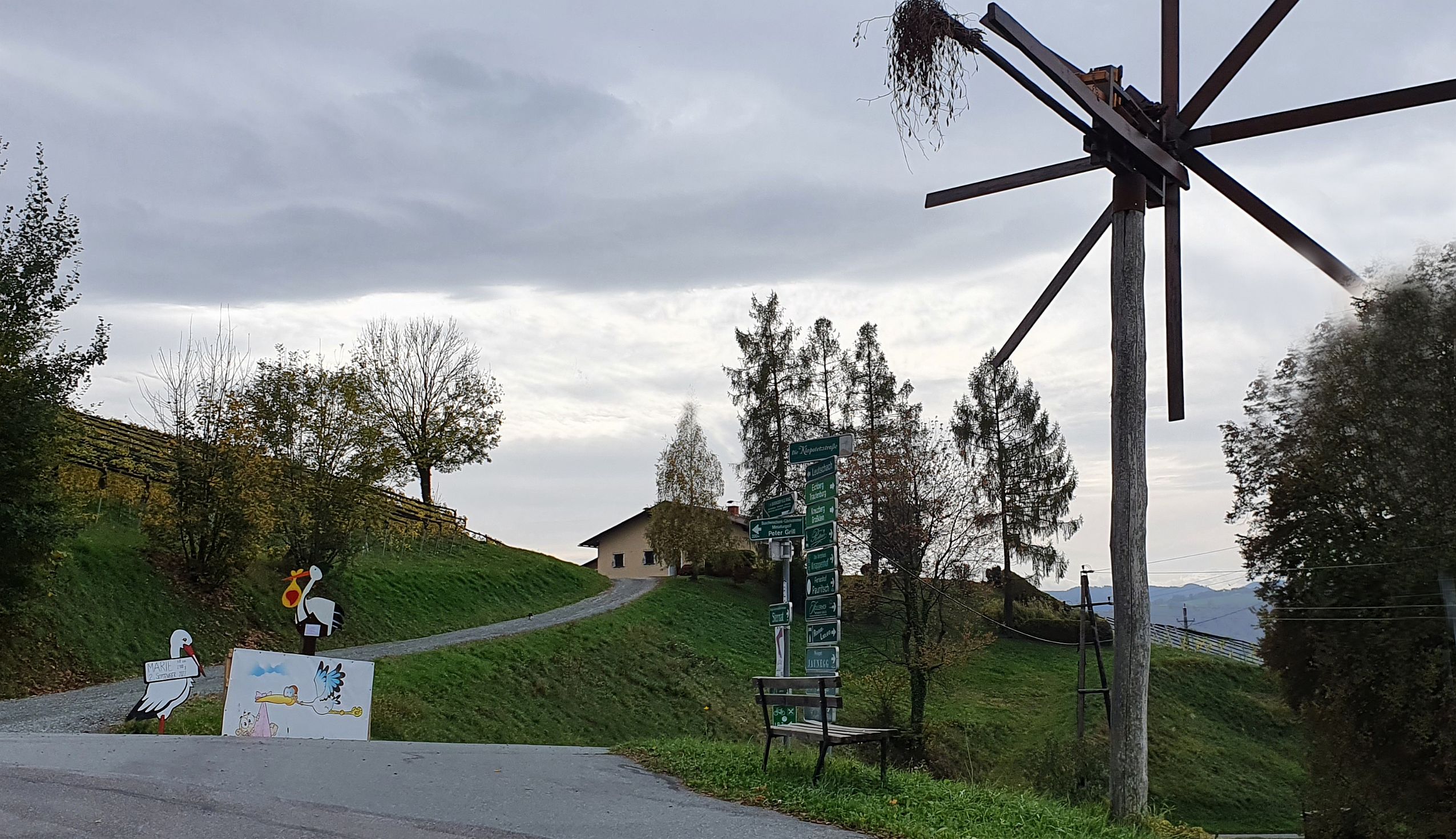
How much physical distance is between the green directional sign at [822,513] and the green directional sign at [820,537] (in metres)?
0.05

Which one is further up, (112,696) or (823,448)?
(823,448)

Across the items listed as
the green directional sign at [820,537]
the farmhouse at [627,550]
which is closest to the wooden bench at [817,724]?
the green directional sign at [820,537]

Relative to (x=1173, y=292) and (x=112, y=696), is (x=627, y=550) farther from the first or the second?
(x=1173, y=292)

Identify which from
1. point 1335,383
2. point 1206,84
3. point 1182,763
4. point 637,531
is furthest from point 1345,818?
point 637,531

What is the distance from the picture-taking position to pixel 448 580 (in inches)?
1469

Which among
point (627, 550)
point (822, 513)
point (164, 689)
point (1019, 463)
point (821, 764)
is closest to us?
point (821, 764)

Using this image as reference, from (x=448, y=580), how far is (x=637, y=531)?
30041 mm

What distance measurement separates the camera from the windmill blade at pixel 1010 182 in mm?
Result: 10586

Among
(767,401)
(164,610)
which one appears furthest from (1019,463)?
(164,610)

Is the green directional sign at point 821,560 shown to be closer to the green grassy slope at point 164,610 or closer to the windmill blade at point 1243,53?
the windmill blade at point 1243,53

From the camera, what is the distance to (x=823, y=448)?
1179 cm

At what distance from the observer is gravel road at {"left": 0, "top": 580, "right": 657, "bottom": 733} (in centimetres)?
1658

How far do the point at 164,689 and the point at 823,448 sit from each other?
9.93 meters

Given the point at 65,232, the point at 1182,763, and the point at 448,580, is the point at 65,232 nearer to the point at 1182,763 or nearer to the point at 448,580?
the point at 448,580
